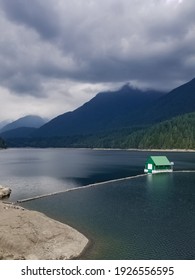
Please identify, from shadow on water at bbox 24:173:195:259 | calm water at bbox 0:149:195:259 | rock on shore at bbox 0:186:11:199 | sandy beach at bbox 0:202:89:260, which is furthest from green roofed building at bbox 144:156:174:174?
sandy beach at bbox 0:202:89:260

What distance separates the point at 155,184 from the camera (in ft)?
338

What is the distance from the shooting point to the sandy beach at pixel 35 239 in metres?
39.8

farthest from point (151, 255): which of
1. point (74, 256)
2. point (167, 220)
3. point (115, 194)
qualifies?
point (115, 194)

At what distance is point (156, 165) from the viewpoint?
13538 cm

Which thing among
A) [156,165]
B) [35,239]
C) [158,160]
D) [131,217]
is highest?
[158,160]

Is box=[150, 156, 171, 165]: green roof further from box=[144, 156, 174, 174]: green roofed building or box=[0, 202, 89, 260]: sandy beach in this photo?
box=[0, 202, 89, 260]: sandy beach

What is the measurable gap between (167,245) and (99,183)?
6317 cm

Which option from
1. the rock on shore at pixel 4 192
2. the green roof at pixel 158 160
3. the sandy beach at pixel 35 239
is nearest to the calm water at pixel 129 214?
the rock on shore at pixel 4 192

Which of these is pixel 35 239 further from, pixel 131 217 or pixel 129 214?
pixel 129 214

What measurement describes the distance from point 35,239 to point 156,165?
99.0 m

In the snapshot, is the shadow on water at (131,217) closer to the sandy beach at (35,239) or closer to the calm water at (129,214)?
the calm water at (129,214)

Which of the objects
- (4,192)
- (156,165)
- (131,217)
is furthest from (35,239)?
(156,165)

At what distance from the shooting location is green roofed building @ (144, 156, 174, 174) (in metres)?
134
